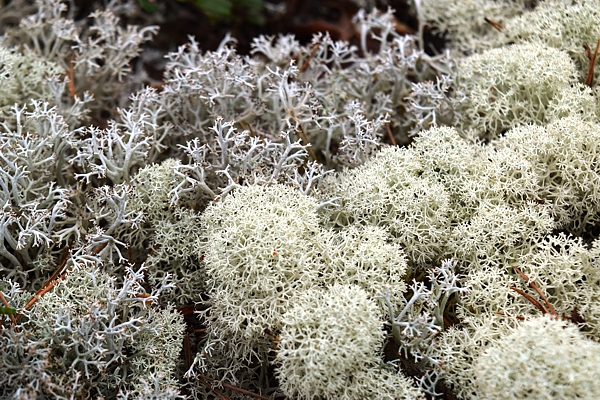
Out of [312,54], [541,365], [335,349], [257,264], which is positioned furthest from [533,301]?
[312,54]

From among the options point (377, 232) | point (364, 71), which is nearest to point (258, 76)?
point (364, 71)

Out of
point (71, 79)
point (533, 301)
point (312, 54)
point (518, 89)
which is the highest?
point (518, 89)

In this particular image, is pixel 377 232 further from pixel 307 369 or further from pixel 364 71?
pixel 364 71

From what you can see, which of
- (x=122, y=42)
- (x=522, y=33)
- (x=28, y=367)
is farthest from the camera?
(x=122, y=42)

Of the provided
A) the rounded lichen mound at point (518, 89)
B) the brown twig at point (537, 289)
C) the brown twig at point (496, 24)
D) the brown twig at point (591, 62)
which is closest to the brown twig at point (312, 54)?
the rounded lichen mound at point (518, 89)

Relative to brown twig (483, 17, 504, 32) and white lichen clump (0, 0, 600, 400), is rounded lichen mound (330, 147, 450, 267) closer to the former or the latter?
white lichen clump (0, 0, 600, 400)

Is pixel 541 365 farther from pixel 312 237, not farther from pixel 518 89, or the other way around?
pixel 518 89

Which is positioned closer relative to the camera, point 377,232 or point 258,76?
point 377,232
